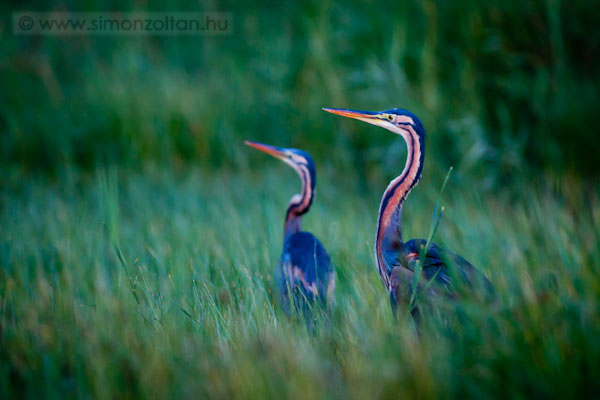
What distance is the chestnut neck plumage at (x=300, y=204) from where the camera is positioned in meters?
3.97

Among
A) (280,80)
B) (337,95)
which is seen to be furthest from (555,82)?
(280,80)

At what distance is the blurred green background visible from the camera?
2.07 m

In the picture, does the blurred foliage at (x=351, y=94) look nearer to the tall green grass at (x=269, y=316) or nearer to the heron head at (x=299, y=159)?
the tall green grass at (x=269, y=316)

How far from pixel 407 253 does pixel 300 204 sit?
136 cm

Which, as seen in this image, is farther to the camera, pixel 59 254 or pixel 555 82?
pixel 555 82

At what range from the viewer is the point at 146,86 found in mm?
6863

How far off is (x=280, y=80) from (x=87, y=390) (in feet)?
16.1

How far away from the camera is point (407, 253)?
273cm

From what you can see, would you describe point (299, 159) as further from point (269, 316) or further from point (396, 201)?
point (269, 316)

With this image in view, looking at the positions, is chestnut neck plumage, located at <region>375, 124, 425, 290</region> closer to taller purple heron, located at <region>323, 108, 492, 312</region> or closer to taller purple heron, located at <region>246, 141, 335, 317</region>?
taller purple heron, located at <region>323, 108, 492, 312</region>

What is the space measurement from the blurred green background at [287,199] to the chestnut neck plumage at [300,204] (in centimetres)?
17

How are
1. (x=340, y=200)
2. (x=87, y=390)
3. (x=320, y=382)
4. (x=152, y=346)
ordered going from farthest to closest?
(x=340, y=200) < (x=152, y=346) < (x=87, y=390) < (x=320, y=382)

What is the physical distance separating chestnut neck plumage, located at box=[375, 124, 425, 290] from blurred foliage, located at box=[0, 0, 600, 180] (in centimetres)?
233

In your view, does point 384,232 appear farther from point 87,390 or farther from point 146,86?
point 146,86
